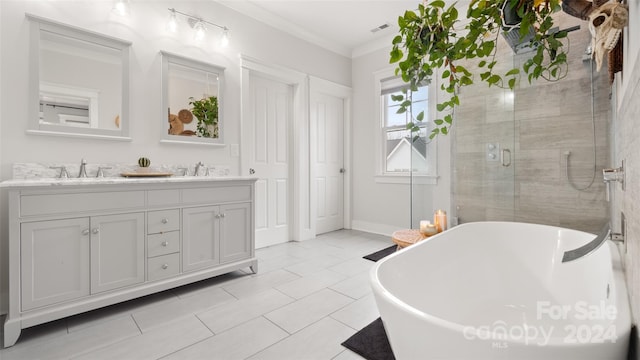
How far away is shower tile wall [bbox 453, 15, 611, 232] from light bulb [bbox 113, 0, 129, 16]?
305 cm

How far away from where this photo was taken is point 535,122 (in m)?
2.45

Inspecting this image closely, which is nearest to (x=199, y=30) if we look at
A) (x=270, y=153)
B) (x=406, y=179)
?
(x=270, y=153)

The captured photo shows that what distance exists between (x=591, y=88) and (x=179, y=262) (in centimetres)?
340

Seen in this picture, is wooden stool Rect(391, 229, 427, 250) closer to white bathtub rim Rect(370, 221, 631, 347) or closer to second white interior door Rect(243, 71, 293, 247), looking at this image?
white bathtub rim Rect(370, 221, 631, 347)

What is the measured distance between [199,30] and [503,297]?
10.9 ft

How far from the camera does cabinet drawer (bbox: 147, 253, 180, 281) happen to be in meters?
2.02

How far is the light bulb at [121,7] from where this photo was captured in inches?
91.8

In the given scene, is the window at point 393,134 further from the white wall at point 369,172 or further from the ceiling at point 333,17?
the ceiling at point 333,17

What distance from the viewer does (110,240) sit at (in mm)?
1862

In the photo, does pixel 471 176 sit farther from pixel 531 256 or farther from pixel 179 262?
pixel 179 262

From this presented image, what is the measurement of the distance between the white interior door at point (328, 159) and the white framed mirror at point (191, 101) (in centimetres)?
138

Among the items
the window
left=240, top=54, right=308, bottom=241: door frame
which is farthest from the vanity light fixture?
the window

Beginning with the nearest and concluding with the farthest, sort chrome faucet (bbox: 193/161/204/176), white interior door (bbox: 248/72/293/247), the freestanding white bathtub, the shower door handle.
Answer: the freestanding white bathtub
the shower door handle
chrome faucet (bbox: 193/161/204/176)
white interior door (bbox: 248/72/293/247)

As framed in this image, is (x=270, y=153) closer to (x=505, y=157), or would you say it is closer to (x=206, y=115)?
(x=206, y=115)
